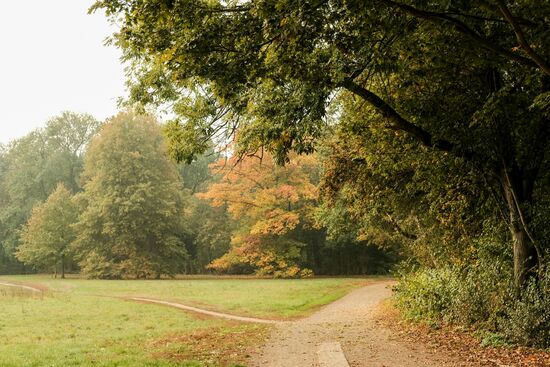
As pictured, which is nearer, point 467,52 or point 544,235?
point 467,52

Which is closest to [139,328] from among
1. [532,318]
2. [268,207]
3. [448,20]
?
[532,318]

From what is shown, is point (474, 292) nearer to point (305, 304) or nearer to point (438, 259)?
point (438, 259)

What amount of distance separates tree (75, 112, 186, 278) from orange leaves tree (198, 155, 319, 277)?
674 centimetres

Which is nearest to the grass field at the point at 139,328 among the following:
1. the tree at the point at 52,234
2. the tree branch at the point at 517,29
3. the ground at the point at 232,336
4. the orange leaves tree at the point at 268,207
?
the ground at the point at 232,336

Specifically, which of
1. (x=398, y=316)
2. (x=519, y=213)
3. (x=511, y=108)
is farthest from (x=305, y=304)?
(x=511, y=108)

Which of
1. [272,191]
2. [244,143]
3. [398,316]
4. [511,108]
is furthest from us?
[272,191]

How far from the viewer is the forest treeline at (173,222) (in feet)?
136

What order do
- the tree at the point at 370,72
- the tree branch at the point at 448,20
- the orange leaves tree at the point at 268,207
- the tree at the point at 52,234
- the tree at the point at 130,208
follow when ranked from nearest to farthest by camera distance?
1. the tree branch at the point at 448,20
2. the tree at the point at 370,72
3. the orange leaves tree at the point at 268,207
4. the tree at the point at 130,208
5. the tree at the point at 52,234

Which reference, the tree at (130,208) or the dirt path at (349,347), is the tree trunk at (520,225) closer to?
the dirt path at (349,347)

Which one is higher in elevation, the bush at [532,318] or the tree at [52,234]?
the tree at [52,234]

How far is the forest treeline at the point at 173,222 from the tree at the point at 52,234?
0.33ft

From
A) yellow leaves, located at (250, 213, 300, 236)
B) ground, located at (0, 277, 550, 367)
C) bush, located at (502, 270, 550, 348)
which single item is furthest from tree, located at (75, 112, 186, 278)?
bush, located at (502, 270, 550, 348)

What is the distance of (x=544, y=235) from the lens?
10.6m

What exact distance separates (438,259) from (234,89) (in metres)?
10.6
